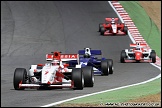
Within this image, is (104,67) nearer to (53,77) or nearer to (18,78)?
(53,77)

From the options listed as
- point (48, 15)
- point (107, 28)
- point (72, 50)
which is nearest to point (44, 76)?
point (72, 50)

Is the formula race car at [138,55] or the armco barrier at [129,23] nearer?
the formula race car at [138,55]

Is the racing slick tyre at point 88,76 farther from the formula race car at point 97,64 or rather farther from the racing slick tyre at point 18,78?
the formula race car at point 97,64

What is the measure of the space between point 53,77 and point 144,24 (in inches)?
1038

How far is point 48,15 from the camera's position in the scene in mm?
45312

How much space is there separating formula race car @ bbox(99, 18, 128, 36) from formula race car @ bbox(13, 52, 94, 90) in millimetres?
21599

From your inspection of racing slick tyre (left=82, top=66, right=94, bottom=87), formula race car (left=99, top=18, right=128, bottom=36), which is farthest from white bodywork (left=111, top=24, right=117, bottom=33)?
racing slick tyre (left=82, top=66, right=94, bottom=87)

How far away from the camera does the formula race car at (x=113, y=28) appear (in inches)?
1596

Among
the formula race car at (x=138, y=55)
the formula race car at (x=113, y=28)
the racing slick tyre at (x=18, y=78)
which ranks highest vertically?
the formula race car at (x=113, y=28)

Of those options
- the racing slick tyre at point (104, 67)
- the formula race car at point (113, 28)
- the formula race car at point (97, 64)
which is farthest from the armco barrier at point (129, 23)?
the racing slick tyre at point (104, 67)

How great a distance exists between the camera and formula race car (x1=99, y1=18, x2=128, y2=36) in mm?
40531

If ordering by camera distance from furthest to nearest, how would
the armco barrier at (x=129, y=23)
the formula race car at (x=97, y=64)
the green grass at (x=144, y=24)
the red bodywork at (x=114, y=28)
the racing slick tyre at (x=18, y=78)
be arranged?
1. the red bodywork at (x=114, y=28)
2. the armco barrier at (x=129, y=23)
3. the green grass at (x=144, y=24)
4. the formula race car at (x=97, y=64)
5. the racing slick tyre at (x=18, y=78)

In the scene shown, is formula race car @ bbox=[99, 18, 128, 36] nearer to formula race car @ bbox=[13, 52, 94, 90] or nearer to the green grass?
the green grass

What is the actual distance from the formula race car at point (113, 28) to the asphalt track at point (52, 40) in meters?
0.59
